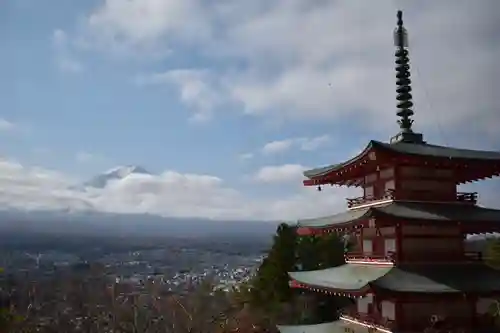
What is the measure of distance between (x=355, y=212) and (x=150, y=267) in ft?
334

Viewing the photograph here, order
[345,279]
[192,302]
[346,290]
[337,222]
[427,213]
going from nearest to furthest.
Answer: [346,290] → [427,213] → [345,279] → [337,222] → [192,302]

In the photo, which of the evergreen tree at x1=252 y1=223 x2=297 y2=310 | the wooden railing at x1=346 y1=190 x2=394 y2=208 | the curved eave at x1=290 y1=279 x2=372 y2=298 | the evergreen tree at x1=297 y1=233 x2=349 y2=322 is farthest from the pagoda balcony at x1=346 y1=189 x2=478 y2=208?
the evergreen tree at x1=297 y1=233 x2=349 y2=322

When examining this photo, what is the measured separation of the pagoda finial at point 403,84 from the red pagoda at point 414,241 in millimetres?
103

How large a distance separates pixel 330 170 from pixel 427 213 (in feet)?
13.5

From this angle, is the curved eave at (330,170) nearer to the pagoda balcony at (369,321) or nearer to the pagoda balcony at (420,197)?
the pagoda balcony at (420,197)

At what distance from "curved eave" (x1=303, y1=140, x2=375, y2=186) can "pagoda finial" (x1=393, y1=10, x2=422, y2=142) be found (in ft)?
7.35

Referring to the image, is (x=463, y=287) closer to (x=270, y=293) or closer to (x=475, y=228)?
(x=475, y=228)

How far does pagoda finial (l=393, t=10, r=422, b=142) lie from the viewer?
18703mm

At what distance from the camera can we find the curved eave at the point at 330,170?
16442 millimetres

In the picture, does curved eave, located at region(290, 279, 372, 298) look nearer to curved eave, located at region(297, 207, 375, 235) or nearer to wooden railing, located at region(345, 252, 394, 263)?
wooden railing, located at region(345, 252, 394, 263)

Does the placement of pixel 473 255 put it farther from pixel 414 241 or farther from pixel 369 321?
pixel 369 321

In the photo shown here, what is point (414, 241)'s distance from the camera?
53.3ft

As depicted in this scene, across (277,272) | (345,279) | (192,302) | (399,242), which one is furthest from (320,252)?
(399,242)

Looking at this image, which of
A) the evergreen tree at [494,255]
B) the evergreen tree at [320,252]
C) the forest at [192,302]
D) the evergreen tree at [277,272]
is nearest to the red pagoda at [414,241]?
the forest at [192,302]
